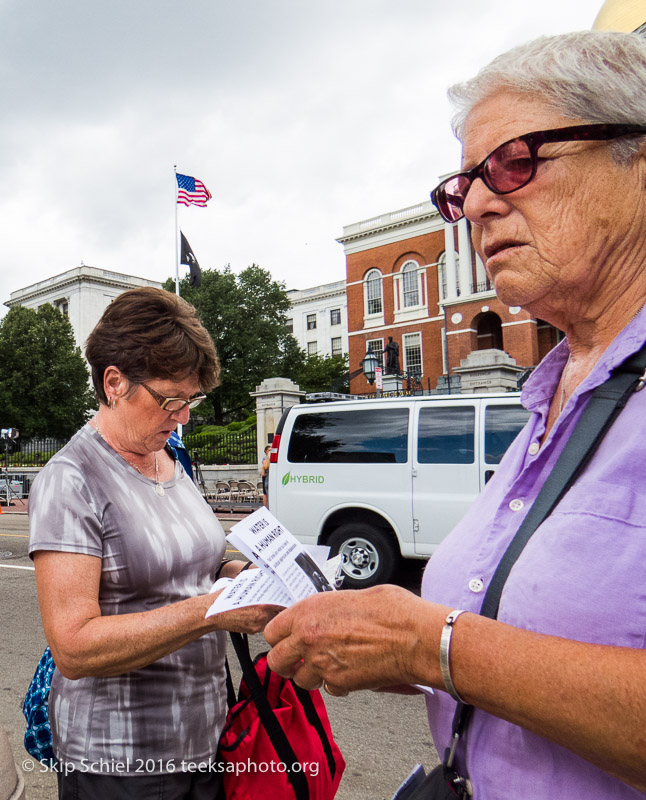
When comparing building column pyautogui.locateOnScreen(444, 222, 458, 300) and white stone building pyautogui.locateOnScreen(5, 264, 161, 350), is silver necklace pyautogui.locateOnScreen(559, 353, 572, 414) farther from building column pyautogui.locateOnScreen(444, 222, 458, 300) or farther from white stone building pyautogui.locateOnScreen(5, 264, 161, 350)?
white stone building pyautogui.locateOnScreen(5, 264, 161, 350)

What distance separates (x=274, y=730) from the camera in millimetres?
1620

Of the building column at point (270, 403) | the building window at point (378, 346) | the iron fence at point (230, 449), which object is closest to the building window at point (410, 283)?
the building window at point (378, 346)

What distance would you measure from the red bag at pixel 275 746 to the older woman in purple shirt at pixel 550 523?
503 millimetres

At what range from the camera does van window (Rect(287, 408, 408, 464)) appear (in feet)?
24.2

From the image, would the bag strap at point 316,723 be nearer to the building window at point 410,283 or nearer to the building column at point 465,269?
the building column at point 465,269

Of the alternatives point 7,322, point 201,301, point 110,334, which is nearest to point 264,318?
point 201,301

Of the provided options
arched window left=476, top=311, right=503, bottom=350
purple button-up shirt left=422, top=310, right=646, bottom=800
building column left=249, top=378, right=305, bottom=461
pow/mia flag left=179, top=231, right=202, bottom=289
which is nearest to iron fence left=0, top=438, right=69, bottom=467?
pow/mia flag left=179, top=231, right=202, bottom=289

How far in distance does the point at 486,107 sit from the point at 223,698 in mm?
1817

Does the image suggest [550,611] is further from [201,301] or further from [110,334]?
[201,301]

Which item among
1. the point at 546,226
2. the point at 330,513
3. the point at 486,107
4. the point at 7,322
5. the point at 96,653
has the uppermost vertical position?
the point at 7,322

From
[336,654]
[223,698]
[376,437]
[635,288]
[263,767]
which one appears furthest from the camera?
[376,437]

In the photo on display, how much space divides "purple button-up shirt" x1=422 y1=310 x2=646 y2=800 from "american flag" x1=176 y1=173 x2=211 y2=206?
2185cm

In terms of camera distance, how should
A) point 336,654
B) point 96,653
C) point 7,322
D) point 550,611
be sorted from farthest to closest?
point 7,322 < point 96,653 < point 336,654 < point 550,611

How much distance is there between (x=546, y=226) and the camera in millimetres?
1216
